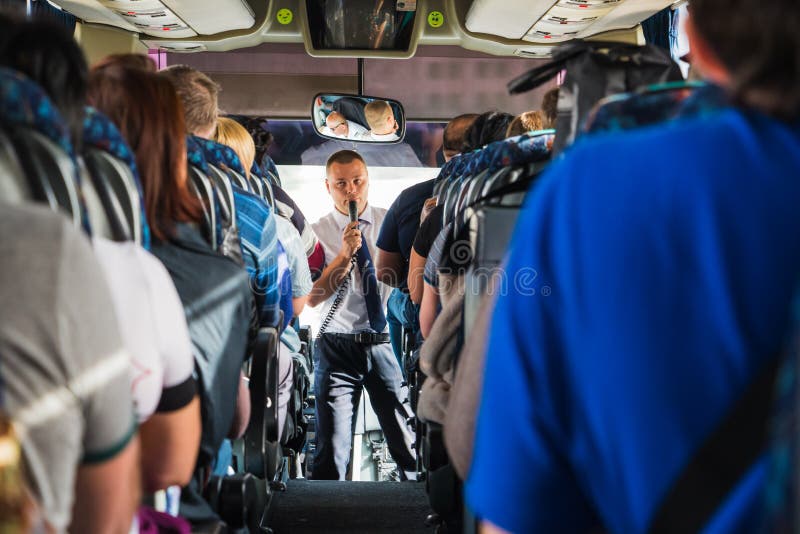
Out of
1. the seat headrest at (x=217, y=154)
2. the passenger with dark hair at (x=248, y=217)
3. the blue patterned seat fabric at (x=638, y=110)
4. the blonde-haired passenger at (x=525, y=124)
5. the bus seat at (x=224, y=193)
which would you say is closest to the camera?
the blue patterned seat fabric at (x=638, y=110)

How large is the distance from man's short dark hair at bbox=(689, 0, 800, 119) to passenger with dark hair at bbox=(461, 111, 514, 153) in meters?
2.85

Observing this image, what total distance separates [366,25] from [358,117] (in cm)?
74

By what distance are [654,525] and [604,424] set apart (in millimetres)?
113

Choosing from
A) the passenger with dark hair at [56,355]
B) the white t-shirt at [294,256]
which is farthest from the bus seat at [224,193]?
the passenger with dark hair at [56,355]

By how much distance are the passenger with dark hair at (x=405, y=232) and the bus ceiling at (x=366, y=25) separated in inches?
30.8

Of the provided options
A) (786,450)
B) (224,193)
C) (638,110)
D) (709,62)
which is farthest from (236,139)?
(786,450)

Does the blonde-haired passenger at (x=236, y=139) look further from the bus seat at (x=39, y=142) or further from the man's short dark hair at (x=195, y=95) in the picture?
the bus seat at (x=39, y=142)

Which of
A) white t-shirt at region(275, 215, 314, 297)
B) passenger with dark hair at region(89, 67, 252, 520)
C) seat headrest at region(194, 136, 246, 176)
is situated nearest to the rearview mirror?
white t-shirt at region(275, 215, 314, 297)

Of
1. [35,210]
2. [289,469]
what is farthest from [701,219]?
[289,469]

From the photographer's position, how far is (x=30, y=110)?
118 centimetres

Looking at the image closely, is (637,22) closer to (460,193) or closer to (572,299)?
(460,193)

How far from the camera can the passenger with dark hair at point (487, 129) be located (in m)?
3.71

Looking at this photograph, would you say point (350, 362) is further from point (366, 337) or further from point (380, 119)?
point (380, 119)

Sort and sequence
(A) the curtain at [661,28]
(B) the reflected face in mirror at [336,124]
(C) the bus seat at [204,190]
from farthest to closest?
1. (B) the reflected face in mirror at [336,124]
2. (A) the curtain at [661,28]
3. (C) the bus seat at [204,190]
